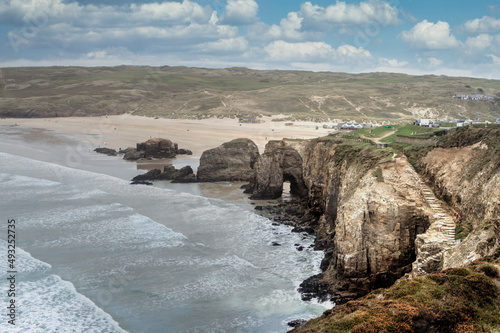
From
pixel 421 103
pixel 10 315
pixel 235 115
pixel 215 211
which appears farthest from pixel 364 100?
pixel 10 315

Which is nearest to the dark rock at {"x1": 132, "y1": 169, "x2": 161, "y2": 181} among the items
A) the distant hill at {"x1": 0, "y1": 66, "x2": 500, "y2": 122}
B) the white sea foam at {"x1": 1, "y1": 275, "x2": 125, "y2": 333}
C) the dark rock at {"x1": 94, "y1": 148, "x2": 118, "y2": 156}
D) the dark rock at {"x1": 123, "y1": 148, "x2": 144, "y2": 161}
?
the dark rock at {"x1": 123, "y1": 148, "x2": 144, "y2": 161}

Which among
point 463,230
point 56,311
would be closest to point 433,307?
point 463,230

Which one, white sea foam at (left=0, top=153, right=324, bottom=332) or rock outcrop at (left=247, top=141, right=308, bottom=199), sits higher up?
rock outcrop at (left=247, top=141, right=308, bottom=199)

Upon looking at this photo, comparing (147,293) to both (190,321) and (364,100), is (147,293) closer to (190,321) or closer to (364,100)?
(190,321)

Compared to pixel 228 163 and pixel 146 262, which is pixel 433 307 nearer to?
pixel 146 262

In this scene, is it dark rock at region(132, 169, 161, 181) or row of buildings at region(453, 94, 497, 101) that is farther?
row of buildings at region(453, 94, 497, 101)

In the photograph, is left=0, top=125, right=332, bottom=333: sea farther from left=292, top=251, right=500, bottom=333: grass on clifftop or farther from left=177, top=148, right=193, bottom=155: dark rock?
left=177, top=148, right=193, bottom=155: dark rock
